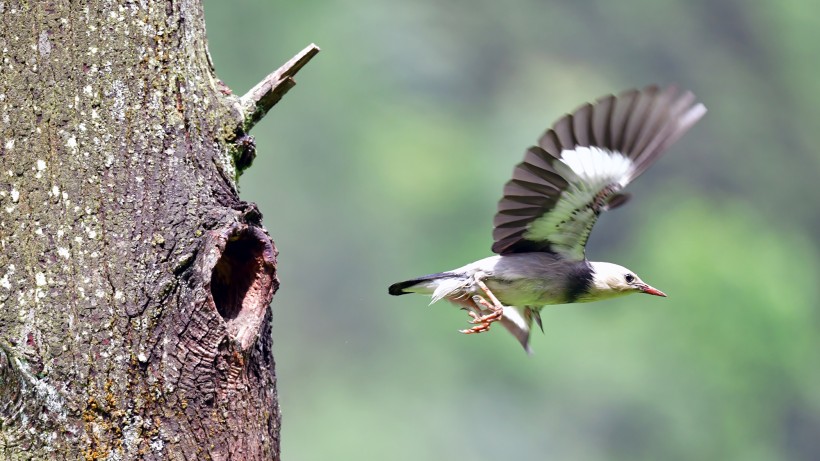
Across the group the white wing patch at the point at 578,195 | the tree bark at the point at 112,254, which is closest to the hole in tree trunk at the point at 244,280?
the tree bark at the point at 112,254

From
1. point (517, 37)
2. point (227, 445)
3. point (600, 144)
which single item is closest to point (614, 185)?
point (600, 144)

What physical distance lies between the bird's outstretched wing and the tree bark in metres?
1.66

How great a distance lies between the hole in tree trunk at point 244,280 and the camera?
3.51 meters

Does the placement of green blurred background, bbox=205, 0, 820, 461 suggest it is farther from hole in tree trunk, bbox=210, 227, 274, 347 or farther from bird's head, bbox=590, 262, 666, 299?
hole in tree trunk, bbox=210, 227, 274, 347

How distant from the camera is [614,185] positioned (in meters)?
4.59

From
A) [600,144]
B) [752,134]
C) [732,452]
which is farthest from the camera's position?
[752,134]

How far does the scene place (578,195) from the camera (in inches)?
187

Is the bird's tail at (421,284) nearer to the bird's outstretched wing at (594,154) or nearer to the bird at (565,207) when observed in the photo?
the bird at (565,207)

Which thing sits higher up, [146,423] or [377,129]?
[377,129]

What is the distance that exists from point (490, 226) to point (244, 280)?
64.2 ft

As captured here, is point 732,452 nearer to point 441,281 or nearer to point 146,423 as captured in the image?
point 441,281

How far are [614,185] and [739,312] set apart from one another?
21837 millimetres

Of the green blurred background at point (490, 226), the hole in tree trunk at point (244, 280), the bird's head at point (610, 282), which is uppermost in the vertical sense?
the green blurred background at point (490, 226)

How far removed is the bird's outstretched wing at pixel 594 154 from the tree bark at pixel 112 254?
1664mm
